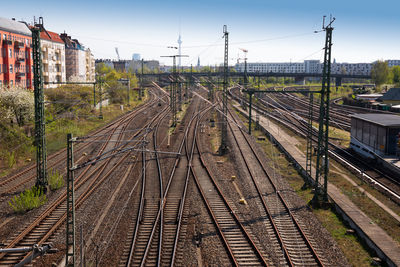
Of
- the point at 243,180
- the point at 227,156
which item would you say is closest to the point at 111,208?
the point at 243,180

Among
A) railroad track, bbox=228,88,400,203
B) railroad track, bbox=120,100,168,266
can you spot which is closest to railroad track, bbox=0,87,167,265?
railroad track, bbox=120,100,168,266

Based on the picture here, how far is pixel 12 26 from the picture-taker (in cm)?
5141

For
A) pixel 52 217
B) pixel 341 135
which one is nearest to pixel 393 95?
pixel 341 135

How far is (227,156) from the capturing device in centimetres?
2988

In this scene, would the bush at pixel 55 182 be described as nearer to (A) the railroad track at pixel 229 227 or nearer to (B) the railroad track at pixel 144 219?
(B) the railroad track at pixel 144 219

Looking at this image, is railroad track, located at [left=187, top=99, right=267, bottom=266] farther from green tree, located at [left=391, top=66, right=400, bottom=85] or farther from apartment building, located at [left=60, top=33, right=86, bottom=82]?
green tree, located at [left=391, top=66, right=400, bottom=85]

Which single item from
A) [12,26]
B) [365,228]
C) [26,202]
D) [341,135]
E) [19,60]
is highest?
[12,26]

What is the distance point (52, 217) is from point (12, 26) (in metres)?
43.5

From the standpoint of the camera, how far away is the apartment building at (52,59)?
201 feet

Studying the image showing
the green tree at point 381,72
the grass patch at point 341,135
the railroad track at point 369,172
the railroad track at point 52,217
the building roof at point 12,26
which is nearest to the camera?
the railroad track at point 52,217

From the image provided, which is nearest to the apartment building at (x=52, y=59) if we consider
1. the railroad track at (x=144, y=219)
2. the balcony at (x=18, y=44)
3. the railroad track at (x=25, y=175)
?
the balcony at (x=18, y=44)

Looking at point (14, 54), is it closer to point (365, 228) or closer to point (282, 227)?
point (282, 227)

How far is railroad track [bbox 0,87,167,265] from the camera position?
48.0 ft

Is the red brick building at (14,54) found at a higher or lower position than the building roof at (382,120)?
higher
